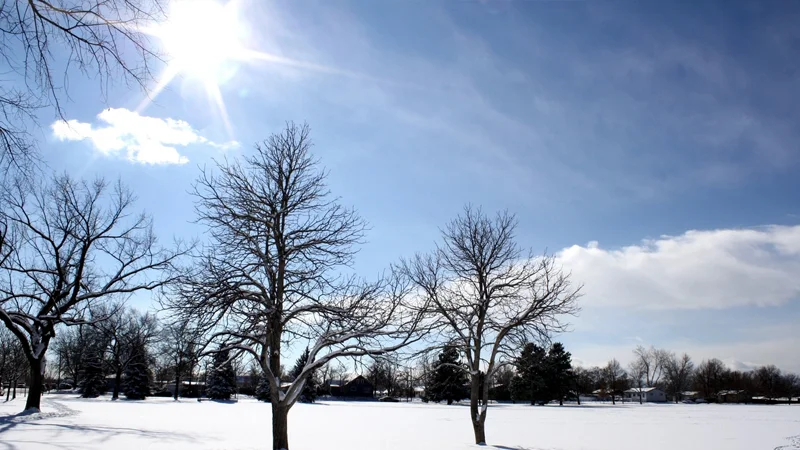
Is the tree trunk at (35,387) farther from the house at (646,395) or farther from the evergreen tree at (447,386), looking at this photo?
the house at (646,395)

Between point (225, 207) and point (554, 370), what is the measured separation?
6402 cm

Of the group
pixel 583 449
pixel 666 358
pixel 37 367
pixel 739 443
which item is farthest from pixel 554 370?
pixel 666 358

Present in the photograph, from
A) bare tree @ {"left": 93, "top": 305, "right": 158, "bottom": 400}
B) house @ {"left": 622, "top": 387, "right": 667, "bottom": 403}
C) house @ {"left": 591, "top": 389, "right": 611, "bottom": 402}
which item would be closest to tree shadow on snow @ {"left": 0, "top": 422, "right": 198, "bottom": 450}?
bare tree @ {"left": 93, "top": 305, "right": 158, "bottom": 400}

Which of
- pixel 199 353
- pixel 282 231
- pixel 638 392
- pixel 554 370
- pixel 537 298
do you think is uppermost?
pixel 282 231

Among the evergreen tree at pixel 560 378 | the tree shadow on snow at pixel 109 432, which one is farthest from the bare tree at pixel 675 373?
the tree shadow on snow at pixel 109 432

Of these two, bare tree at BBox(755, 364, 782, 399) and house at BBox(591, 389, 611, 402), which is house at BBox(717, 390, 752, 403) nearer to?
bare tree at BBox(755, 364, 782, 399)

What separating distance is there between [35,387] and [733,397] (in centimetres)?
12284

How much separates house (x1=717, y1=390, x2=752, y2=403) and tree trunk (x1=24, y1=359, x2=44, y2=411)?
118763 mm

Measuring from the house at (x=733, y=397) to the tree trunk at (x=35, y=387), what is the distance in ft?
390

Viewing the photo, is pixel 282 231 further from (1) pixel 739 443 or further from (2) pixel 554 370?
(2) pixel 554 370

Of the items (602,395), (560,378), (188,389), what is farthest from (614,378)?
(188,389)

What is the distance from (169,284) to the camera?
34.7 ft

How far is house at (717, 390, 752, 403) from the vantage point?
95.9m

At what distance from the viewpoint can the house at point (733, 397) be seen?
95950 millimetres
